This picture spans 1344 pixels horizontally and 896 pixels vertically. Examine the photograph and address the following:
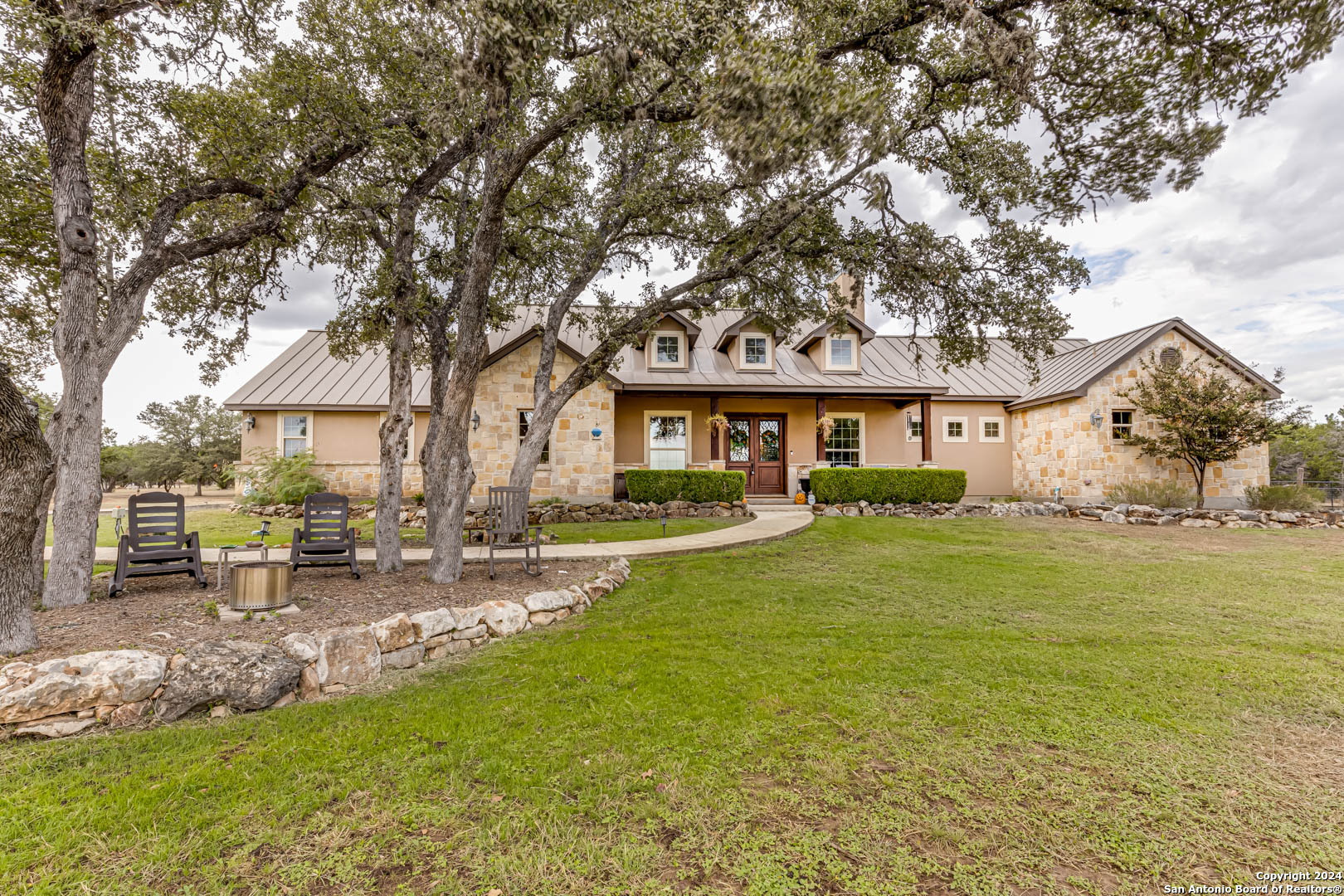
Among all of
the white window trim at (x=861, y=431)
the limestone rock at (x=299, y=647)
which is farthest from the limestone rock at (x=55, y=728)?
the white window trim at (x=861, y=431)

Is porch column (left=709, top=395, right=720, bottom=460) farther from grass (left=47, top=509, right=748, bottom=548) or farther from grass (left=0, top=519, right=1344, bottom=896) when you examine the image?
grass (left=0, top=519, right=1344, bottom=896)

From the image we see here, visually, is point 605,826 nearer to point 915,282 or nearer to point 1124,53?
point 1124,53

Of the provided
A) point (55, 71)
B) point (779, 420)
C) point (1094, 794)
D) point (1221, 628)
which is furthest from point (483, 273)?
point (779, 420)

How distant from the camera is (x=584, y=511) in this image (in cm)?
1290

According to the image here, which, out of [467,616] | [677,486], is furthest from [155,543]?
[677,486]

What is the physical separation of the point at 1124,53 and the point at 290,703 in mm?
9027

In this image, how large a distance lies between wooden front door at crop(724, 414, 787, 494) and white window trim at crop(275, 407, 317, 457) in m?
12.4

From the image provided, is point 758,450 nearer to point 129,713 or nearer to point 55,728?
point 129,713

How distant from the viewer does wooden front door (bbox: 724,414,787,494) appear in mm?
16578

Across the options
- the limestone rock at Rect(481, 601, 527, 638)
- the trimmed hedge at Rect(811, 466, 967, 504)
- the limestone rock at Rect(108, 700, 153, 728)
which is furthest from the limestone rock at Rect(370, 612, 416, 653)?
the trimmed hedge at Rect(811, 466, 967, 504)

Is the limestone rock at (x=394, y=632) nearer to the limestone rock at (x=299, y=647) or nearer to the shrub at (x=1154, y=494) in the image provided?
the limestone rock at (x=299, y=647)

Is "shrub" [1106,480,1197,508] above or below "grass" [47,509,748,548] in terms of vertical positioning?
above

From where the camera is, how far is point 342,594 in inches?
224

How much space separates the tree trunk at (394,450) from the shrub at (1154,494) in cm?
1719
